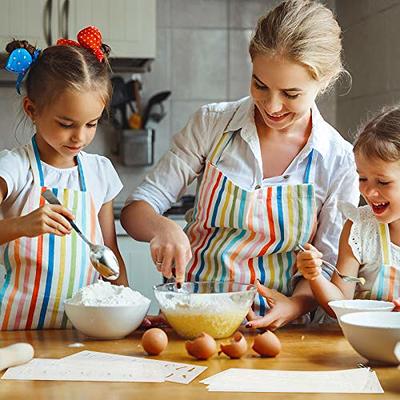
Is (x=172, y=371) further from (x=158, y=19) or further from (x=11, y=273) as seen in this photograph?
(x=158, y=19)

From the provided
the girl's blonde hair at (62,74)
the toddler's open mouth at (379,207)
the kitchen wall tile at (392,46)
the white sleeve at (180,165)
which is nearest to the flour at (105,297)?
the white sleeve at (180,165)

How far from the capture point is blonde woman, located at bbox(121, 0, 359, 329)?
175cm

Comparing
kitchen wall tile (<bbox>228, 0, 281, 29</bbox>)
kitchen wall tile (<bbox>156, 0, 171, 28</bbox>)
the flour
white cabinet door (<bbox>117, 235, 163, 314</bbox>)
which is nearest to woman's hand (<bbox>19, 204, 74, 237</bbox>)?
the flour

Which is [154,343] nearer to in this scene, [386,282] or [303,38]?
[386,282]

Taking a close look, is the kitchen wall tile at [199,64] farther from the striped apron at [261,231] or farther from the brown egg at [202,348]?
the brown egg at [202,348]

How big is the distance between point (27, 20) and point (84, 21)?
231 millimetres

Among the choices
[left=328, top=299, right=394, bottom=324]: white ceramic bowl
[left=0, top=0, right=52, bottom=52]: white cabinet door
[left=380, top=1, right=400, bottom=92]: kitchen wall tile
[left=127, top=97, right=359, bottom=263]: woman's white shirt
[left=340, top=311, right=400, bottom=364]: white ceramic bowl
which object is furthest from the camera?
[left=0, top=0, right=52, bottom=52]: white cabinet door

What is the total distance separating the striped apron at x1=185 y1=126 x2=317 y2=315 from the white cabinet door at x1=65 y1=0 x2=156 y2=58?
1680 millimetres

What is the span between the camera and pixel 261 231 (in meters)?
1.85

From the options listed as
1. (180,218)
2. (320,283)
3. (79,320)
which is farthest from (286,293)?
(180,218)

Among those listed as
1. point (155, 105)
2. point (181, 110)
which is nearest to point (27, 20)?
point (155, 105)

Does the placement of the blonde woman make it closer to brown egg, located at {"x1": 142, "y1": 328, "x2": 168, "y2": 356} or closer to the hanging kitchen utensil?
brown egg, located at {"x1": 142, "y1": 328, "x2": 168, "y2": 356}

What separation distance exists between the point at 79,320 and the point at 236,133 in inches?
24.7

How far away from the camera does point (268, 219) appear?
6.07 feet
